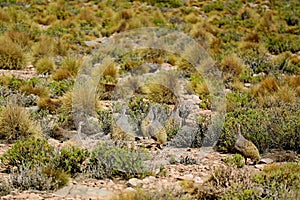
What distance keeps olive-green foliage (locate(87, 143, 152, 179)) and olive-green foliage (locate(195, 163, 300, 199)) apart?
81 cm

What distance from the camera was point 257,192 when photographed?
4.42m

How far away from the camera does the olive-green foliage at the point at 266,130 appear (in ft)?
20.4

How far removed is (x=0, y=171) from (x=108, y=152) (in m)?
1.23

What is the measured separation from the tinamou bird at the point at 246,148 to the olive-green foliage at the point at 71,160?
2.03 m

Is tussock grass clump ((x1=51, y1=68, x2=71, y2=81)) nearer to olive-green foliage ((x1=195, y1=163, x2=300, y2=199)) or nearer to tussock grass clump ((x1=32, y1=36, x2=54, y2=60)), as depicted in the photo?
tussock grass clump ((x1=32, y1=36, x2=54, y2=60))

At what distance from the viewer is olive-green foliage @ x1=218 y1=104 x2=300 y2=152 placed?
6.22m

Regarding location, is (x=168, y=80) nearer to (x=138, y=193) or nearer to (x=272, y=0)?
(x=138, y=193)

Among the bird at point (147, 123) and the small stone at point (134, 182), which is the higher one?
the small stone at point (134, 182)

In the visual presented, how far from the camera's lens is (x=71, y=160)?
5.15m

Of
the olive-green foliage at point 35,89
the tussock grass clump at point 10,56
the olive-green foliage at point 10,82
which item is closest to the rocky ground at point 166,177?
the olive-green foliage at point 35,89

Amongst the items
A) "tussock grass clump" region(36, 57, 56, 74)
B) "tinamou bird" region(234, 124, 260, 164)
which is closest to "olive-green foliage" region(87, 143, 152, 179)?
"tinamou bird" region(234, 124, 260, 164)

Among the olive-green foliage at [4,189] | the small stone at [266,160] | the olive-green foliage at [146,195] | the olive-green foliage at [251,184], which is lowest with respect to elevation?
the small stone at [266,160]

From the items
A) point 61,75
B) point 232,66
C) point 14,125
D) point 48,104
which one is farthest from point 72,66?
point 14,125

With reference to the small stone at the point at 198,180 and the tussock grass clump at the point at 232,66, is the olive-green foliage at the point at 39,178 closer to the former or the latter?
the small stone at the point at 198,180
